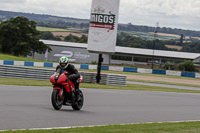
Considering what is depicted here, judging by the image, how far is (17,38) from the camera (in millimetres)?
72438

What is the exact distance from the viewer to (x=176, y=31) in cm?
18450

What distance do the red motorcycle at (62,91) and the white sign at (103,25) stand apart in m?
16.0

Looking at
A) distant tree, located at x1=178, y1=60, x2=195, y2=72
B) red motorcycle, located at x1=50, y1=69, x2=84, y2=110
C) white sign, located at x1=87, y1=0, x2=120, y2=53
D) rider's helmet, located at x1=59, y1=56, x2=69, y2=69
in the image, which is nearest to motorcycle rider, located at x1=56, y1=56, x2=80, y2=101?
rider's helmet, located at x1=59, y1=56, x2=69, y2=69

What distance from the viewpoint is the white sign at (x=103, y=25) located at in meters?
27.1

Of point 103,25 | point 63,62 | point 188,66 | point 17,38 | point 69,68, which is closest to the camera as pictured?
point 63,62

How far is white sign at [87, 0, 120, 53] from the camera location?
2709 cm

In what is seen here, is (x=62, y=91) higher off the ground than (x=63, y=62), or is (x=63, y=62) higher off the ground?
(x=63, y=62)

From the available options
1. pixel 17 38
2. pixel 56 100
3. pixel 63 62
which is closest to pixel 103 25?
pixel 63 62

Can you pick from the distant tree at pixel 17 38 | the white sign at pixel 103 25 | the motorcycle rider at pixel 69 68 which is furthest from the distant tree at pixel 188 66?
the motorcycle rider at pixel 69 68

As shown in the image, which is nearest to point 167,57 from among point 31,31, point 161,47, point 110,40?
point 31,31

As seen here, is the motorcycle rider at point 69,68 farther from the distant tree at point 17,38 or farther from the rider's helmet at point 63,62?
the distant tree at point 17,38

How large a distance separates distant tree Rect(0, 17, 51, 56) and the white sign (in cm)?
4477

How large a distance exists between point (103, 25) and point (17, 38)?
155ft

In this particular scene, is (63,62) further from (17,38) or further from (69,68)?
(17,38)
